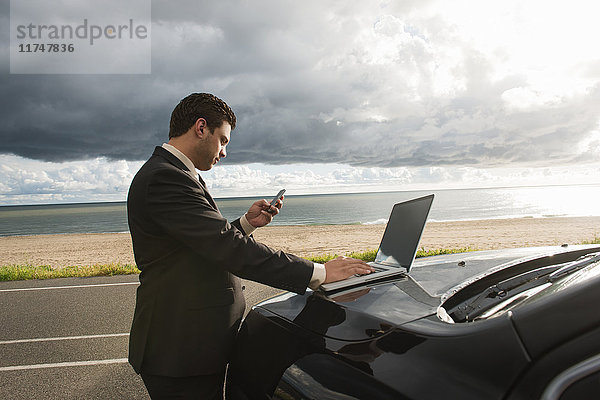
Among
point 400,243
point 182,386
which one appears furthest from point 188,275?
point 400,243

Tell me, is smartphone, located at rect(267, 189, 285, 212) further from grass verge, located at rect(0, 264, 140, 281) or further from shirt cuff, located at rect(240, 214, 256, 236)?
grass verge, located at rect(0, 264, 140, 281)

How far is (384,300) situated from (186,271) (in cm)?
94

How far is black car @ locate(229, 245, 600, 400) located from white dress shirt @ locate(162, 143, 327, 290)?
51 millimetres

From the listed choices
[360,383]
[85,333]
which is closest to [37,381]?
[85,333]

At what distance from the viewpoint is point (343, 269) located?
198 centimetres

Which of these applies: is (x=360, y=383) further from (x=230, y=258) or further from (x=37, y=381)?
(x=37, y=381)

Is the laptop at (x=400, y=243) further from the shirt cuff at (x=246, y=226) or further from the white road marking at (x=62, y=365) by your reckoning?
the white road marking at (x=62, y=365)

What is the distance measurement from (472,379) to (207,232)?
122cm

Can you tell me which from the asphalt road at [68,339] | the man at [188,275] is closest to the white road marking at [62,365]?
the asphalt road at [68,339]

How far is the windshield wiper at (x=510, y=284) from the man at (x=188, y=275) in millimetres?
485

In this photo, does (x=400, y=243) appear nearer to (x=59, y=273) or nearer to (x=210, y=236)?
(x=210, y=236)

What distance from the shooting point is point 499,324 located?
1.14 m

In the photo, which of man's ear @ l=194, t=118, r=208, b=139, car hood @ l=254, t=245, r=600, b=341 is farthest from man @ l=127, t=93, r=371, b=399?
man's ear @ l=194, t=118, r=208, b=139

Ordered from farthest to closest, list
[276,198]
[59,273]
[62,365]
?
[59,273] → [62,365] → [276,198]
